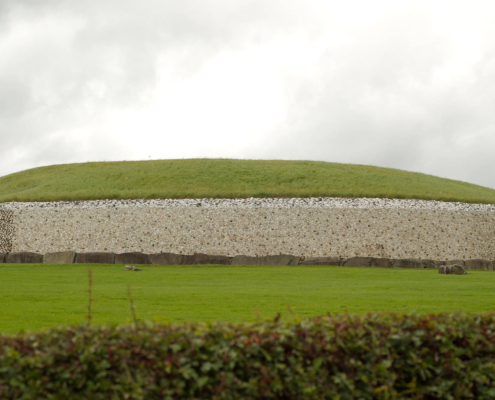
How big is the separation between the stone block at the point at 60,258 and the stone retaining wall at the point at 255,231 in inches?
142

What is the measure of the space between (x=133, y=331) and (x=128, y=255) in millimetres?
17847

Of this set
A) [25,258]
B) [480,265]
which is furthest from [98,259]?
[480,265]

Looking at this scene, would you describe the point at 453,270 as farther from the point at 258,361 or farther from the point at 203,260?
the point at 258,361

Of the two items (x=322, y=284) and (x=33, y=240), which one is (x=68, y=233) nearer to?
(x=33, y=240)

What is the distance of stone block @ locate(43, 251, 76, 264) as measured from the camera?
21094 millimetres

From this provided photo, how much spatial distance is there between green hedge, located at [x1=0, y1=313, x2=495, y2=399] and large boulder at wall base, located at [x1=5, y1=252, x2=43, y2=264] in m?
19.2

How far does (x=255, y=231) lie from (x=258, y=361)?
827 inches

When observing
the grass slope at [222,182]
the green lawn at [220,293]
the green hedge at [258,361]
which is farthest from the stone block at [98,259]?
the green hedge at [258,361]

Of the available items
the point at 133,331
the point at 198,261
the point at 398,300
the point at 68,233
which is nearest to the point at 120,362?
the point at 133,331

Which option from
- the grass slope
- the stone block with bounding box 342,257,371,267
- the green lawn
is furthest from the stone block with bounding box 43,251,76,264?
the stone block with bounding box 342,257,371,267

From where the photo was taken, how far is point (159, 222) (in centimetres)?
2530

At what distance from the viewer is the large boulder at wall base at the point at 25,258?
2153 cm

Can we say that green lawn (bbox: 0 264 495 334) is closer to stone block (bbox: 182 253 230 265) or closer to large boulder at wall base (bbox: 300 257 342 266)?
stone block (bbox: 182 253 230 265)

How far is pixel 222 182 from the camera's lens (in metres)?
30.4
